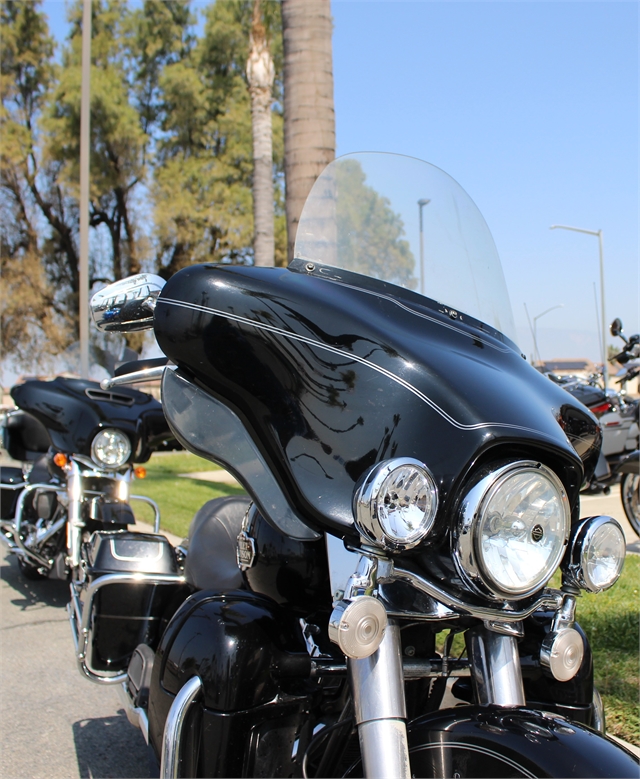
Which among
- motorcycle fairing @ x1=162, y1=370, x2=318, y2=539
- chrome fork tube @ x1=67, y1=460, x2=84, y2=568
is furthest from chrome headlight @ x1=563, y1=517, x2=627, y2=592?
chrome fork tube @ x1=67, y1=460, x2=84, y2=568

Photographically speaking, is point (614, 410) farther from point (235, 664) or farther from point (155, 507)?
point (235, 664)

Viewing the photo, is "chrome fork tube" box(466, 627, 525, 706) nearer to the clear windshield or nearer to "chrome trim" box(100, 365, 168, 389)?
the clear windshield

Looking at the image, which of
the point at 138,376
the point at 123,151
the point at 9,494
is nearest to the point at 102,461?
the point at 9,494

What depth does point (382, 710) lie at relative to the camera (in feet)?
4.48

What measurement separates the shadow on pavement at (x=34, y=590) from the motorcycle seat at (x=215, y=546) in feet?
9.79

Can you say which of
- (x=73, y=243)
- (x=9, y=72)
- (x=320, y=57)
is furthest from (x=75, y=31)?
(x=320, y=57)

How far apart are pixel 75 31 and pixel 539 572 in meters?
29.5

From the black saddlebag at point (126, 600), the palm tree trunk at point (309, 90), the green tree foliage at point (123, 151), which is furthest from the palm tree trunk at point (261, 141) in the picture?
the green tree foliage at point (123, 151)

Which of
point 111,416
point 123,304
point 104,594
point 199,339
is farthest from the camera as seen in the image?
point 111,416

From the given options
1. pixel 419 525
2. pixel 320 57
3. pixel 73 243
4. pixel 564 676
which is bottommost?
pixel 564 676

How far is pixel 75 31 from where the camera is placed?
2634 centimetres

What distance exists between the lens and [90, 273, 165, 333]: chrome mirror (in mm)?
1896

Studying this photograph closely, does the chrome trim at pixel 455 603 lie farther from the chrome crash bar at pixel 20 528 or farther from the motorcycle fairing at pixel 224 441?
the chrome crash bar at pixel 20 528

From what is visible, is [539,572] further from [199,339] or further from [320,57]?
[320,57]
